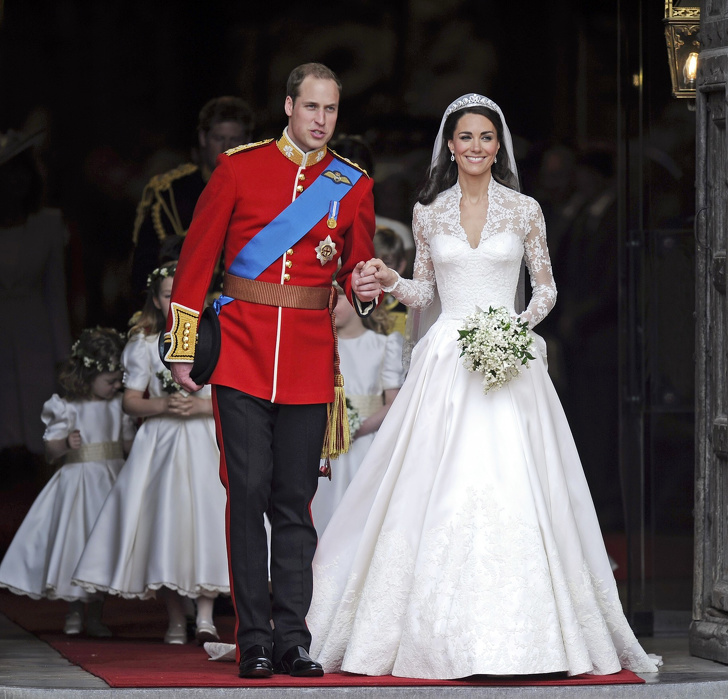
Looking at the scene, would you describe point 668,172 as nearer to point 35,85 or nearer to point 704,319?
point 704,319

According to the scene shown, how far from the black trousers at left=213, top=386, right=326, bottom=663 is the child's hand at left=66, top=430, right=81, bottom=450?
99.1 inches

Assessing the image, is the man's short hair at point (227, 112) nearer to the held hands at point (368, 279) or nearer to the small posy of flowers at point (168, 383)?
the small posy of flowers at point (168, 383)

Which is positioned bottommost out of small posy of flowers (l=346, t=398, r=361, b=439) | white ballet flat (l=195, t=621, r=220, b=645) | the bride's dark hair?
white ballet flat (l=195, t=621, r=220, b=645)

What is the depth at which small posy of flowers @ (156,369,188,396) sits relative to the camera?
721 centimetres

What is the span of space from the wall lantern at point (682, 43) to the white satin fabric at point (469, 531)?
4.72ft

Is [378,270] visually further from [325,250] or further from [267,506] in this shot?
[267,506]

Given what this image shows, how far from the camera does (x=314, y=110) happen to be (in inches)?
209

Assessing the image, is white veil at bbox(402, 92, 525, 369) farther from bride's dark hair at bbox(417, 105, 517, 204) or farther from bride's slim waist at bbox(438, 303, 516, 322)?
bride's slim waist at bbox(438, 303, 516, 322)

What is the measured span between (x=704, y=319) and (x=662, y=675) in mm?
1534

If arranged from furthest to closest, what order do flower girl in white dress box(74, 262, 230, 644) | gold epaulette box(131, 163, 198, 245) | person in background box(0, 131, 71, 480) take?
1. gold epaulette box(131, 163, 198, 245)
2. person in background box(0, 131, 71, 480)
3. flower girl in white dress box(74, 262, 230, 644)

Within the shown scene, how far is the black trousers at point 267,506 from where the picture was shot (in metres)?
5.26

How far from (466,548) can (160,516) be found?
7.44 feet

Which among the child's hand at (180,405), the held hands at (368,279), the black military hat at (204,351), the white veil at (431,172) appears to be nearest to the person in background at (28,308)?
the child's hand at (180,405)

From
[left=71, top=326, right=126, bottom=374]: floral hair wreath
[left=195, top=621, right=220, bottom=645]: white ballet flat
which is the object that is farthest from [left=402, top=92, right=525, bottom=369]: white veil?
[left=71, top=326, right=126, bottom=374]: floral hair wreath
